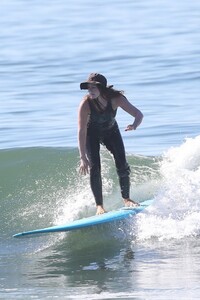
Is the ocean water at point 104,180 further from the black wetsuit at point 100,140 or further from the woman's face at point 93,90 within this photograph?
the woman's face at point 93,90

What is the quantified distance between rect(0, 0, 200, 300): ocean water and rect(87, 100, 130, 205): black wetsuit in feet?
1.65

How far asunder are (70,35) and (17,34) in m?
1.74

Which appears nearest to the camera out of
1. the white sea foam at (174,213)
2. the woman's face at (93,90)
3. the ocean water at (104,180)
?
the ocean water at (104,180)

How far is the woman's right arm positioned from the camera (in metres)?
11.4

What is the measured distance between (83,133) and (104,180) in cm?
280

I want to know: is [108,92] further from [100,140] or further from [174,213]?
[174,213]

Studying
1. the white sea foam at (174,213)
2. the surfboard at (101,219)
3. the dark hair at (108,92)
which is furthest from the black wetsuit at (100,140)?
the white sea foam at (174,213)

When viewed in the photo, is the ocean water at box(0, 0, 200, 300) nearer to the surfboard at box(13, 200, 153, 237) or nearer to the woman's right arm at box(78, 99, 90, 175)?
the surfboard at box(13, 200, 153, 237)

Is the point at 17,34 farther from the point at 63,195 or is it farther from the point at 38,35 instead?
the point at 63,195

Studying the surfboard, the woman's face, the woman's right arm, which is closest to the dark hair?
the woman's face

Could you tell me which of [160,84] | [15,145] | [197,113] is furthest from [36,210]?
[160,84]

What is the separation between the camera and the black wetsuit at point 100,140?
1153cm

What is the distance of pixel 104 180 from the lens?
1412cm

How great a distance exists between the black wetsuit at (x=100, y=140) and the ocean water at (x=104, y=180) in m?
0.50
